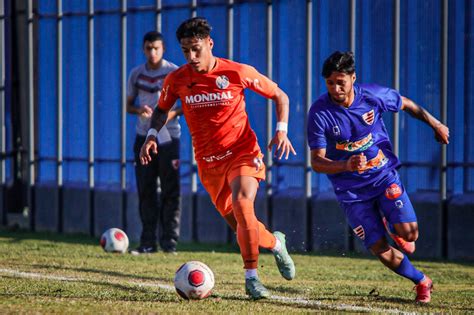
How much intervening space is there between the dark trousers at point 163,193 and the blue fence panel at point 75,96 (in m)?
4.17

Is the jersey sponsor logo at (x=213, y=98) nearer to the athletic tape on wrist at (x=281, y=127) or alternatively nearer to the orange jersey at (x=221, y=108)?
the orange jersey at (x=221, y=108)

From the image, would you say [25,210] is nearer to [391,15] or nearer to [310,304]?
[391,15]

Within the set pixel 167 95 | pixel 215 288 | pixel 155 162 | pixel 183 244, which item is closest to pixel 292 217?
pixel 183 244

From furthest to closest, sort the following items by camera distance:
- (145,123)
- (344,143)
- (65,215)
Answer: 1. (65,215)
2. (145,123)
3. (344,143)

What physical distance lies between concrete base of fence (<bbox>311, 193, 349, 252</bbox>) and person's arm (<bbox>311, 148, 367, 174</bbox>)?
5191 millimetres

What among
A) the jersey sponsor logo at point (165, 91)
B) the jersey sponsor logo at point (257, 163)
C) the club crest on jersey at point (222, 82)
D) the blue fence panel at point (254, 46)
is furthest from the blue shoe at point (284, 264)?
the blue fence panel at point (254, 46)

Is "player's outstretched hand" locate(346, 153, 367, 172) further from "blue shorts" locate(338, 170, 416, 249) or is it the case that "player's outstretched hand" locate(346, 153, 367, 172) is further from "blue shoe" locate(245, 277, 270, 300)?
"blue shoe" locate(245, 277, 270, 300)

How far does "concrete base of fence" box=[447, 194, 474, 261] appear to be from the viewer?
12.7 metres

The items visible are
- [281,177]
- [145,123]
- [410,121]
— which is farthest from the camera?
[281,177]

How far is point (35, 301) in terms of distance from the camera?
7.98 meters

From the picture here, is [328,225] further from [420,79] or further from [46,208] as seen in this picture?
[46,208]

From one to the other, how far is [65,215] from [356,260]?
602 cm

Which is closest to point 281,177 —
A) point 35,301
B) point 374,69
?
point 374,69

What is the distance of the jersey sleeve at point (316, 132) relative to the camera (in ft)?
27.9
